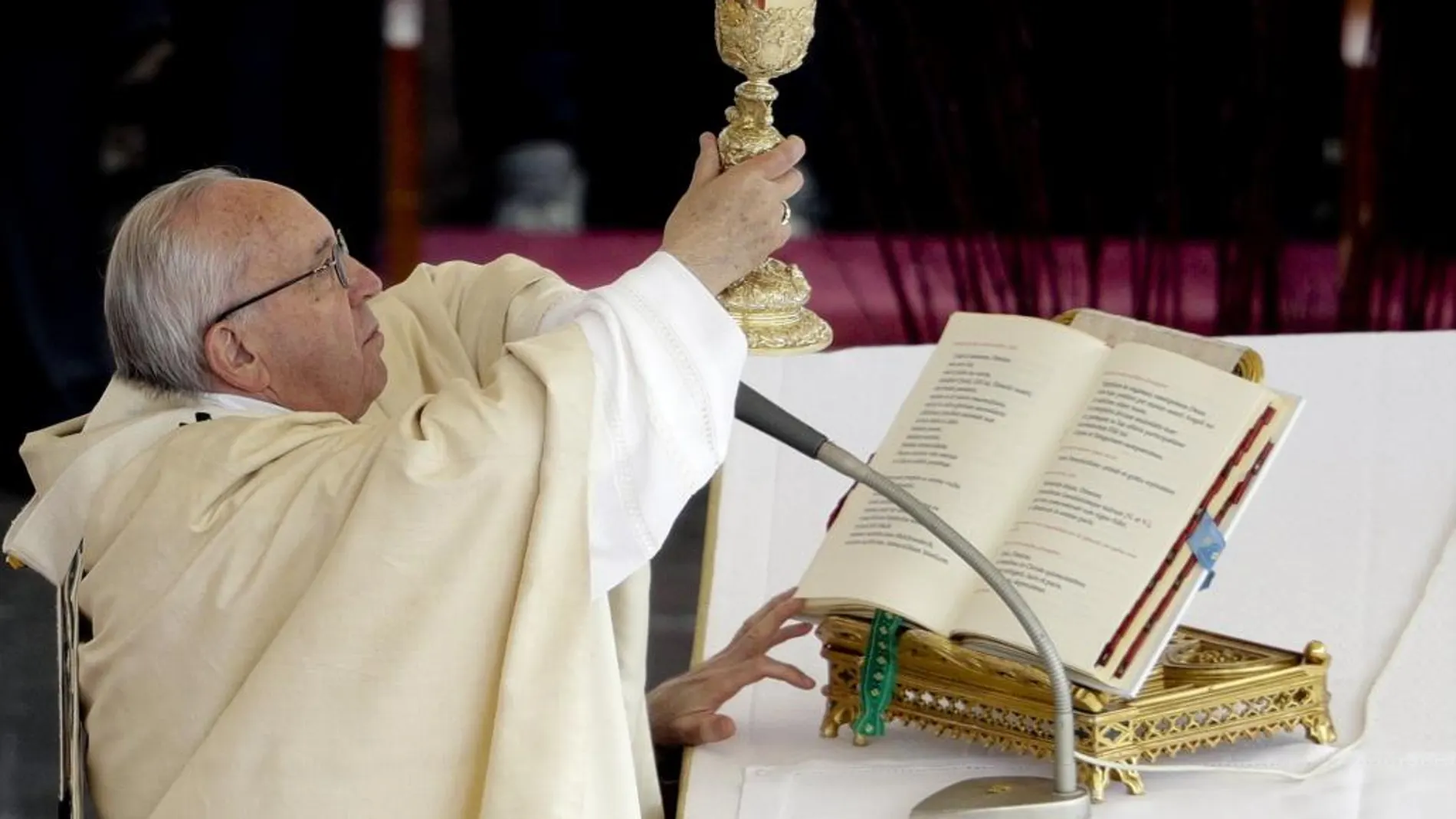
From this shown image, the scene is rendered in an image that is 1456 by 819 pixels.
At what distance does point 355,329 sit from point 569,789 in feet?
1.61

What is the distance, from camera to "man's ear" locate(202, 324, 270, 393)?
1896 millimetres

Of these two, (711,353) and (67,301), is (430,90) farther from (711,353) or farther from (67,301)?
(711,353)

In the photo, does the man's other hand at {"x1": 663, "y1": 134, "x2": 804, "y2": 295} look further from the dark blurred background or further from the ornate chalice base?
the dark blurred background

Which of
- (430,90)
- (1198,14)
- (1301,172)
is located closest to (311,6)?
(430,90)

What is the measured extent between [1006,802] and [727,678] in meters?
0.35

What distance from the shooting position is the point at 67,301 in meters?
4.37

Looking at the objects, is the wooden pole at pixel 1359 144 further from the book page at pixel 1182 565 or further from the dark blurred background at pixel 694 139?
the book page at pixel 1182 565

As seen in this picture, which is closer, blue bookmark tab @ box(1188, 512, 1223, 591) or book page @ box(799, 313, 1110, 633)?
blue bookmark tab @ box(1188, 512, 1223, 591)

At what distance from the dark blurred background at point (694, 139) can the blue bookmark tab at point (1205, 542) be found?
1.92 m

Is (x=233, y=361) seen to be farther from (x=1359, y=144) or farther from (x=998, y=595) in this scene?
(x=1359, y=144)

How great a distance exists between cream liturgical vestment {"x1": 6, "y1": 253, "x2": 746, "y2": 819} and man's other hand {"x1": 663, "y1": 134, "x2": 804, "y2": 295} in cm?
3

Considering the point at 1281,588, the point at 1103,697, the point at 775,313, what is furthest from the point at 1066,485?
the point at 1281,588

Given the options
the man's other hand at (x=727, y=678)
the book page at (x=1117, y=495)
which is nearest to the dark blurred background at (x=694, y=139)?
the man's other hand at (x=727, y=678)

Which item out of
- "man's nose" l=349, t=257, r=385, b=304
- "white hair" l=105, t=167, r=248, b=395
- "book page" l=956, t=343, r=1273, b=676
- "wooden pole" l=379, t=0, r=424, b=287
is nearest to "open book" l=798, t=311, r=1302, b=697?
"book page" l=956, t=343, r=1273, b=676
